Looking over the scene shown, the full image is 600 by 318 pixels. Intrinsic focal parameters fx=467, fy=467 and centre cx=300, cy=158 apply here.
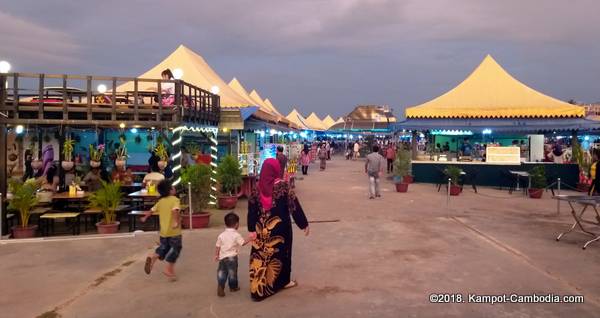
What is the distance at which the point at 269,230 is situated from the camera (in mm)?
5820

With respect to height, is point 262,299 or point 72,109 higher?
point 72,109

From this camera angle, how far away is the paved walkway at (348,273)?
17.8 feet

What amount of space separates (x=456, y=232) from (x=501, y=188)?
999 cm

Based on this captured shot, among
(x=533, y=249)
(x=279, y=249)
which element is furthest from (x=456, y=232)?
(x=279, y=249)

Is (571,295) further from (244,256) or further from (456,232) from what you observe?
(244,256)

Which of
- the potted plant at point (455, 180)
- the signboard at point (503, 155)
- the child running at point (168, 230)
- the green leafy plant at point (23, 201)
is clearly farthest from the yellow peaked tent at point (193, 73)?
the child running at point (168, 230)

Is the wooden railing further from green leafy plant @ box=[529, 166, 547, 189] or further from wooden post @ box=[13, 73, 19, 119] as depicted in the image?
green leafy plant @ box=[529, 166, 547, 189]

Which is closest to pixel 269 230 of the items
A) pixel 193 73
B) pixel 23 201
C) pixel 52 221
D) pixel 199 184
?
pixel 199 184

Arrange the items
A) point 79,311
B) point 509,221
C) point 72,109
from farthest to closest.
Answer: point 509,221
point 72,109
point 79,311

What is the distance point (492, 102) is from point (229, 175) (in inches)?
531

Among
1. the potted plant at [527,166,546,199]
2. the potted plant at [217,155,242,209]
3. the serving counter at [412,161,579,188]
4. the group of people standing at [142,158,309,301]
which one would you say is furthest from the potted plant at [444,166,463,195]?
the group of people standing at [142,158,309,301]

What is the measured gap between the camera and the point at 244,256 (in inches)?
309

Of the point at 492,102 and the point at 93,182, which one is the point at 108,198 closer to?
the point at 93,182

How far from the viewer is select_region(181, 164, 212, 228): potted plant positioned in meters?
10.2
